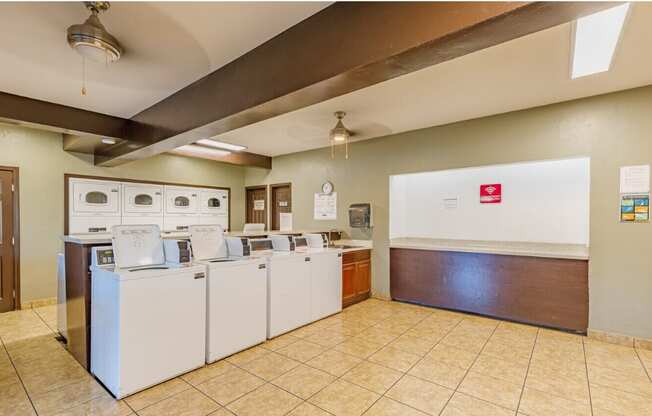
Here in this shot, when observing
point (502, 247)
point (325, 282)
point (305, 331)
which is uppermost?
point (502, 247)

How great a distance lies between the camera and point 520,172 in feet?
13.9

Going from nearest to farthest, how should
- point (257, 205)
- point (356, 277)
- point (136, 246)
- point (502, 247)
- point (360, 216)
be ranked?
point (136, 246) < point (502, 247) < point (356, 277) < point (360, 216) < point (257, 205)

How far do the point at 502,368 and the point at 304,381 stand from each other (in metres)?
1.73

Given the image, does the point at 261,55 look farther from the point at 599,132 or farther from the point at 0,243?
the point at 0,243

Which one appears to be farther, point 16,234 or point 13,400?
point 16,234

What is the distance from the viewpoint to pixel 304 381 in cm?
252

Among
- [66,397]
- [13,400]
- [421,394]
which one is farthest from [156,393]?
[421,394]

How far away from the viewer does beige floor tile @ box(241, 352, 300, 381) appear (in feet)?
8.64

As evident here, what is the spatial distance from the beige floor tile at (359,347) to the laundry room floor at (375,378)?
0.03ft

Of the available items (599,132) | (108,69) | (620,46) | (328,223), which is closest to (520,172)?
A: (599,132)

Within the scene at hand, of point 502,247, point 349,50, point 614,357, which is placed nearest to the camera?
point 349,50

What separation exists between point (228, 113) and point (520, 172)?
151 inches

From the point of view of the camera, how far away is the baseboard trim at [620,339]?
3096mm

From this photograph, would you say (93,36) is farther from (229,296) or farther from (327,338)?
(327,338)
